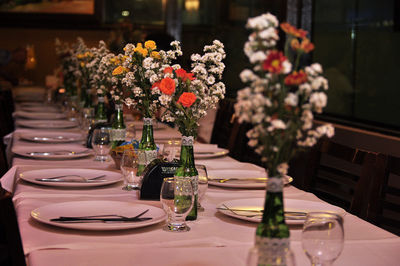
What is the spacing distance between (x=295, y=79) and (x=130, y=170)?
1.06m

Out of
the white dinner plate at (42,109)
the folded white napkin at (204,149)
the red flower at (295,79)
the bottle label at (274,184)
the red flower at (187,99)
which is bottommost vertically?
the white dinner plate at (42,109)

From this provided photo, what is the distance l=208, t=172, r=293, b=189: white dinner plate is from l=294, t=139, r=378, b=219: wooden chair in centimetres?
19

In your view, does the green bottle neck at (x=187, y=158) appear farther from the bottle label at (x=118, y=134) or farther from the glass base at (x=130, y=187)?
the bottle label at (x=118, y=134)

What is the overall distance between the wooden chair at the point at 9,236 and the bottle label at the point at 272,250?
478mm

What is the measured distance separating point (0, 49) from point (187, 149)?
736 cm

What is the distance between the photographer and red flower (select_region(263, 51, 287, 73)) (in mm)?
934

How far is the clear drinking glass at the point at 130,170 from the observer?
1905 mm

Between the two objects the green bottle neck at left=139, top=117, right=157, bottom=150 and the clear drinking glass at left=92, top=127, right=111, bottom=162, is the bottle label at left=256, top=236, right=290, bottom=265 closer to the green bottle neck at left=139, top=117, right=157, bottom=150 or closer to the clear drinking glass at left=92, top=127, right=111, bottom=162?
the green bottle neck at left=139, top=117, right=157, bottom=150

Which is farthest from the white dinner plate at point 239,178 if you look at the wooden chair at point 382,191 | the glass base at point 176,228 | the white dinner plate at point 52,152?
the white dinner plate at point 52,152

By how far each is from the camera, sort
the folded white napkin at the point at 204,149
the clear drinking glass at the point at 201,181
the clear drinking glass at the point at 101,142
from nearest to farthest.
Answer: the clear drinking glass at the point at 201,181 < the clear drinking glass at the point at 101,142 < the folded white napkin at the point at 204,149

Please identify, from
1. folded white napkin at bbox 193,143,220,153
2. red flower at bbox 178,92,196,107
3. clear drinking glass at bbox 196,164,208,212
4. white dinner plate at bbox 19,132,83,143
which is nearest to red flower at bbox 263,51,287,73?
red flower at bbox 178,92,196,107

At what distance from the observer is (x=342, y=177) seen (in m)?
2.20

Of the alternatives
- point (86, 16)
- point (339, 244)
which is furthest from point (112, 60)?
point (86, 16)

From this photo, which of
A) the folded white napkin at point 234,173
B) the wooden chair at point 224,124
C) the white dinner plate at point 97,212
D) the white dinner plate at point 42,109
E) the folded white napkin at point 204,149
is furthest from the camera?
the white dinner plate at point 42,109
